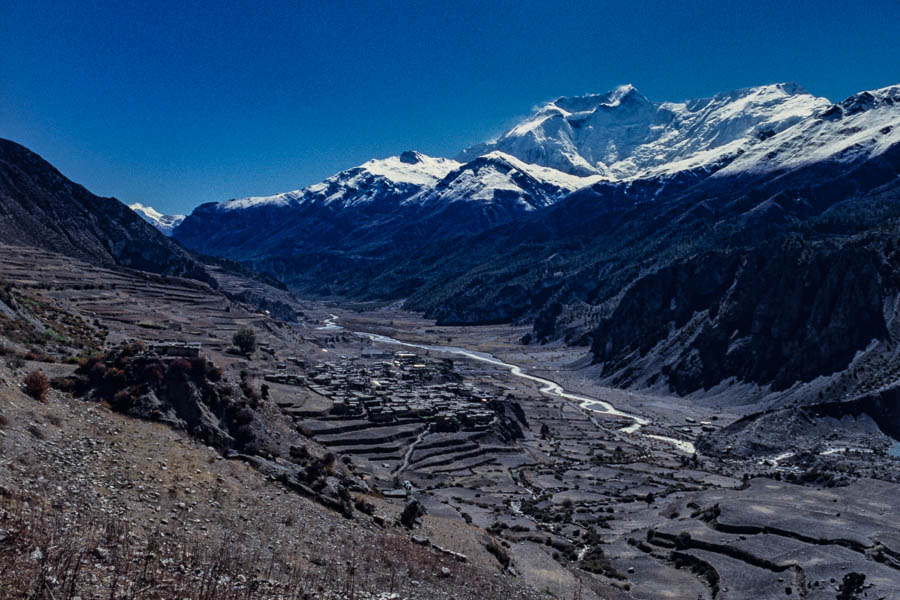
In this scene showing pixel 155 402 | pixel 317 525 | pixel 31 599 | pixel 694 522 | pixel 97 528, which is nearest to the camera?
pixel 31 599

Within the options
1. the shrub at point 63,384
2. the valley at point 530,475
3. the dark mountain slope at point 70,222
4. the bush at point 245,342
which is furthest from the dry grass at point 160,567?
the dark mountain slope at point 70,222

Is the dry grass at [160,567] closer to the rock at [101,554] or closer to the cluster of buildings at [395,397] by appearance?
the rock at [101,554]

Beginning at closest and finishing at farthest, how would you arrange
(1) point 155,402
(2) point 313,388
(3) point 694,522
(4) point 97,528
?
(4) point 97,528
(1) point 155,402
(3) point 694,522
(2) point 313,388

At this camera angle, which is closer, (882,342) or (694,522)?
(694,522)

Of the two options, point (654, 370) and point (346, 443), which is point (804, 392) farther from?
point (346, 443)

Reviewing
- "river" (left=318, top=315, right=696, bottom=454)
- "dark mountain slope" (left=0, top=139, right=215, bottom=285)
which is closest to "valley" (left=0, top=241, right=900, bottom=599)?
"river" (left=318, top=315, right=696, bottom=454)

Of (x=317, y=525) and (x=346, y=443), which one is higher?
(x=317, y=525)

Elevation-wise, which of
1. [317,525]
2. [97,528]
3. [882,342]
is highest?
[882,342]

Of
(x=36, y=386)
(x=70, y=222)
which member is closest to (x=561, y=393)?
(x=36, y=386)

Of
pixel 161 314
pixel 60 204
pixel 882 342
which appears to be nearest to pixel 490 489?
pixel 161 314
